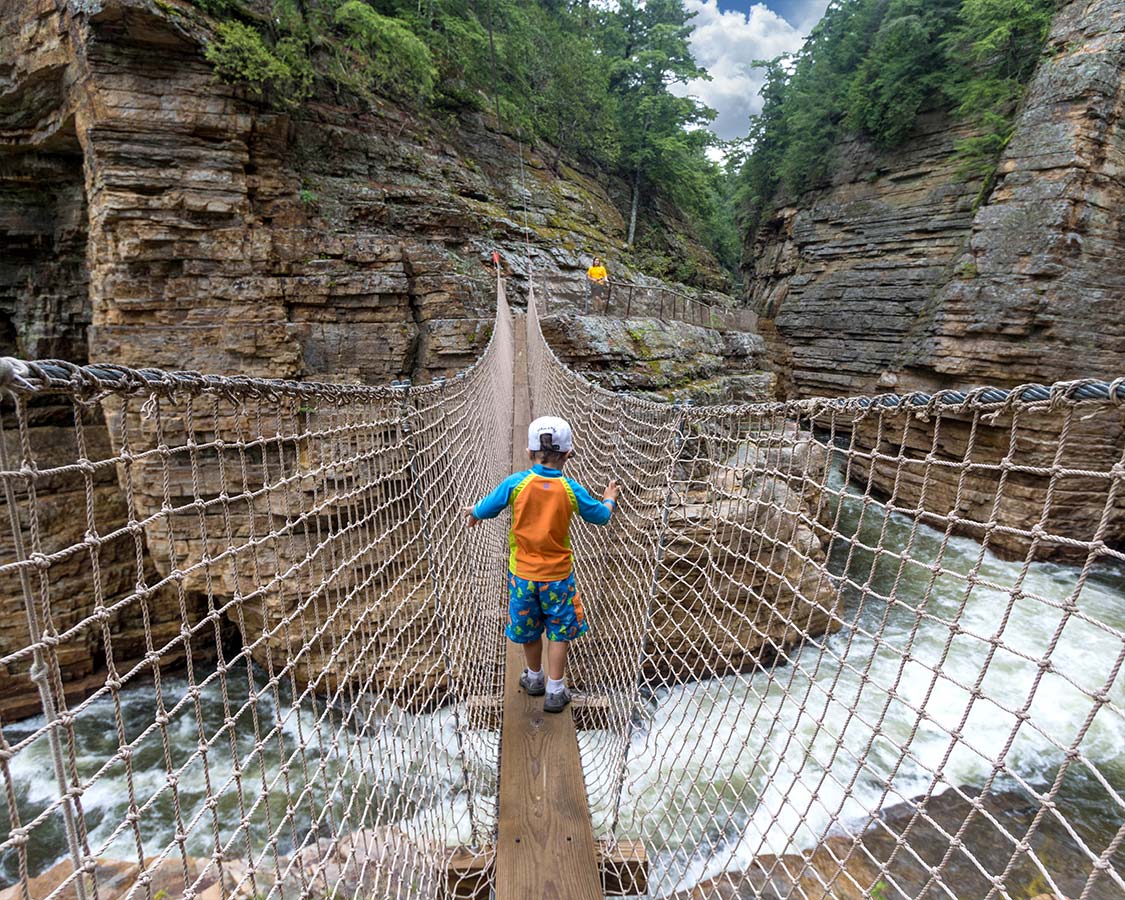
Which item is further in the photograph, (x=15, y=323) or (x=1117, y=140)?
(x=1117, y=140)

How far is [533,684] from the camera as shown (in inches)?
80.5

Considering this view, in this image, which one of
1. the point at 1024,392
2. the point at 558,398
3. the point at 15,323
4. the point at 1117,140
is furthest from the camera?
the point at 1117,140

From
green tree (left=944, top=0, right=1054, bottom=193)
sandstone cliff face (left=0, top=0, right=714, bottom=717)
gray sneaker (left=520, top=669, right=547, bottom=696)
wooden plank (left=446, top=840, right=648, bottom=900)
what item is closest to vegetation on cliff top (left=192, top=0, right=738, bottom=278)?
sandstone cliff face (left=0, top=0, right=714, bottom=717)

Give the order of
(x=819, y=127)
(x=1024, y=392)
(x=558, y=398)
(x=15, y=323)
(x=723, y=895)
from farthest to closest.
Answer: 1. (x=819, y=127)
2. (x=15, y=323)
3. (x=558, y=398)
4. (x=723, y=895)
5. (x=1024, y=392)

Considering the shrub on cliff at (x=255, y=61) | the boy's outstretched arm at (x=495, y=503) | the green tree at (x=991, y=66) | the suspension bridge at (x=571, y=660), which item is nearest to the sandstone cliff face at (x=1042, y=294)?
the suspension bridge at (x=571, y=660)

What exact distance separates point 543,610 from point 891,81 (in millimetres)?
11713

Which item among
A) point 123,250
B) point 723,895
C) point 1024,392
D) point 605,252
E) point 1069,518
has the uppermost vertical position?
Result: point 605,252

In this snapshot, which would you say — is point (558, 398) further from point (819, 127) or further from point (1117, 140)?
point (819, 127)

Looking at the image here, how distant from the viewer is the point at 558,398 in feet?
14.0

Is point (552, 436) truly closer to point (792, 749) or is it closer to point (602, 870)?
point (602, 870)

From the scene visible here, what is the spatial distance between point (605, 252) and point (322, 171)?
5124mm

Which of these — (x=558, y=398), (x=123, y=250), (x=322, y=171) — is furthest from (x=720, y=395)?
(x=123, y=250)

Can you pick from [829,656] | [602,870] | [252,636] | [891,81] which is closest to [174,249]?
[252,636]

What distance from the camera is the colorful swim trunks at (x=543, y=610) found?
192cm
